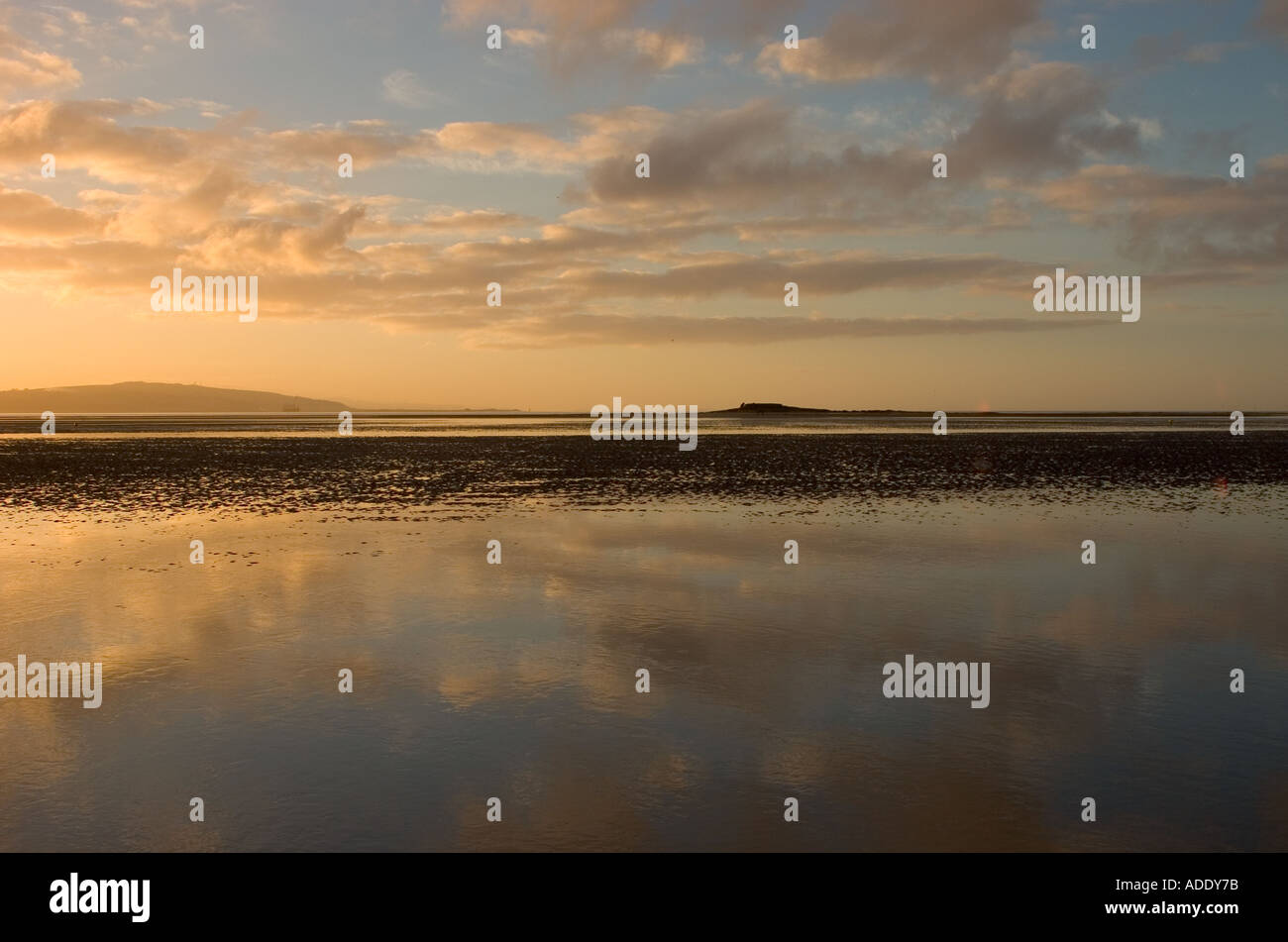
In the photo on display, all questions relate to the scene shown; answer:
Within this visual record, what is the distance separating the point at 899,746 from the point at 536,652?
20.8ft

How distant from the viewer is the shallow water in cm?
851

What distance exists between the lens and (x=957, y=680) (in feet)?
41.9

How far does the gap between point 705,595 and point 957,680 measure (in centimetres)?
692

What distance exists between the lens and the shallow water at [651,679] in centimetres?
851

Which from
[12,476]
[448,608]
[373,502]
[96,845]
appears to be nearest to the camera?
[96,845]

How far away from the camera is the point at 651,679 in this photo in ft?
42.8

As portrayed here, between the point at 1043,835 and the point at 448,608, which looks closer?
the point at 1043,835

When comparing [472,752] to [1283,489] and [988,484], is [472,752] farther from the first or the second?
[1283,489]

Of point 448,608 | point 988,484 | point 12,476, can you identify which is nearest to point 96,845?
point 448,608
